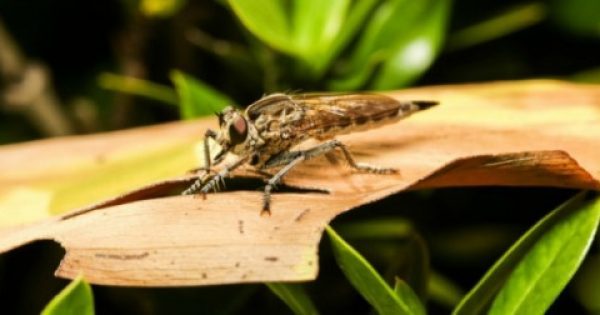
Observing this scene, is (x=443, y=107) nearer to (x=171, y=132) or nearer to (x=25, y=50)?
(x=171, y=132)

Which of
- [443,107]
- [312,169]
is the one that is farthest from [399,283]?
[443,107]

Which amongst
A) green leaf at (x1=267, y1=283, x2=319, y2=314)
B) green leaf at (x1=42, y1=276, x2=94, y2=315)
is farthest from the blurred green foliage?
green leaf at (x1=42, y1=276, x2=94, y2=315)

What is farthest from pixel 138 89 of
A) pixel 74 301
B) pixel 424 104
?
pixel 74 301

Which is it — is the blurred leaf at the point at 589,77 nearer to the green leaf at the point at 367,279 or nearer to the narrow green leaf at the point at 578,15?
the narrow green leaf at the point at 578,15

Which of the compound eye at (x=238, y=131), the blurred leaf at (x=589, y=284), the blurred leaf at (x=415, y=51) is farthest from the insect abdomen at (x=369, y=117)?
the blurred leaf at (x=589, y=284)

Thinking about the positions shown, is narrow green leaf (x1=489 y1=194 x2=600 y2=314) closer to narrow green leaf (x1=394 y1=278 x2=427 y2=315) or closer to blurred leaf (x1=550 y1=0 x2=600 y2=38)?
narrow green leaf (x1=394 y1=278 x2=427 y2=315)

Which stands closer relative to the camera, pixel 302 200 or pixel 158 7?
pixel 302 200

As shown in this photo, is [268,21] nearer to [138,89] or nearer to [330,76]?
[330,76]
